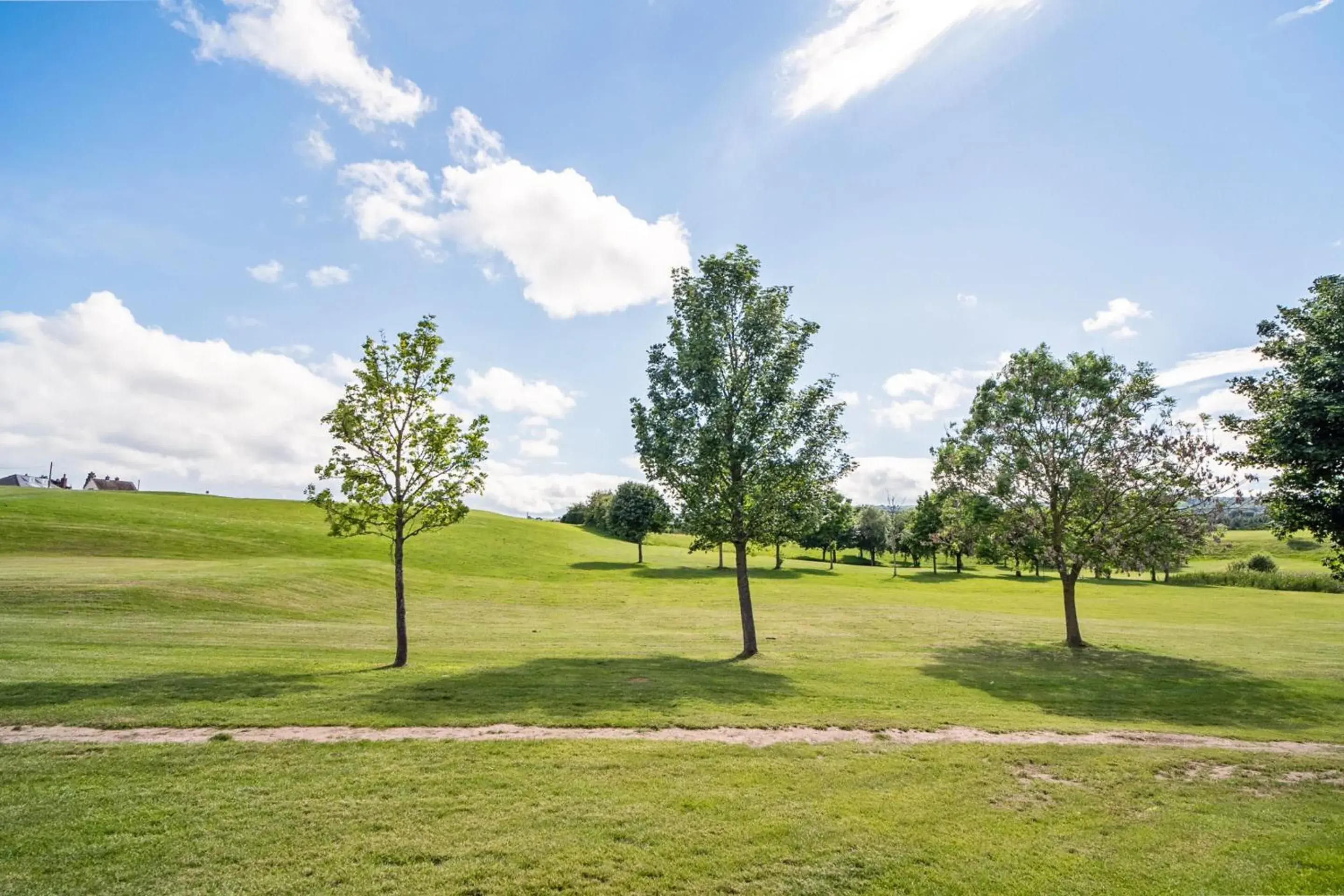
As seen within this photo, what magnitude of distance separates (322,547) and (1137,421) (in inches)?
2723

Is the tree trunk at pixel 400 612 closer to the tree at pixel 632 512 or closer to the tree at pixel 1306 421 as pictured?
the tree at pixel 1306 421

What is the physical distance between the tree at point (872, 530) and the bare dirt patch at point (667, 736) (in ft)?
298

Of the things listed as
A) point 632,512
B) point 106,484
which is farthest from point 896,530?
point 106,484

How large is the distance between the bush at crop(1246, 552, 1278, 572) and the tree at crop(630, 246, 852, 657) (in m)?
95.3

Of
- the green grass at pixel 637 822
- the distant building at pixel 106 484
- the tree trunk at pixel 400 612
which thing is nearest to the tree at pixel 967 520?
the green grass at pixel 637 822

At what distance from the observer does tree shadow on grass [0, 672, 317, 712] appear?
14.5m

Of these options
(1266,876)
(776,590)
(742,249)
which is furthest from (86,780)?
(776,590)

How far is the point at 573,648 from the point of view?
27.0 metres

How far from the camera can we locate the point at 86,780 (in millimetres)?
10328

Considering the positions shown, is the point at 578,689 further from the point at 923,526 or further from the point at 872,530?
the point at 872,530

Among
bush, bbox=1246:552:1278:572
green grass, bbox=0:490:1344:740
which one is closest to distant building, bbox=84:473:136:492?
green grass, bbox=0:490:1344:740

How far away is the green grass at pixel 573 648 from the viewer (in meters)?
16.1

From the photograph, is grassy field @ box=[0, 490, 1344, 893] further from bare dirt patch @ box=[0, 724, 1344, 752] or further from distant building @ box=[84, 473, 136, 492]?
distant building @ box=[84, 473, 136, 492]

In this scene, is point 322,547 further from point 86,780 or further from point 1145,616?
point 1145,616
